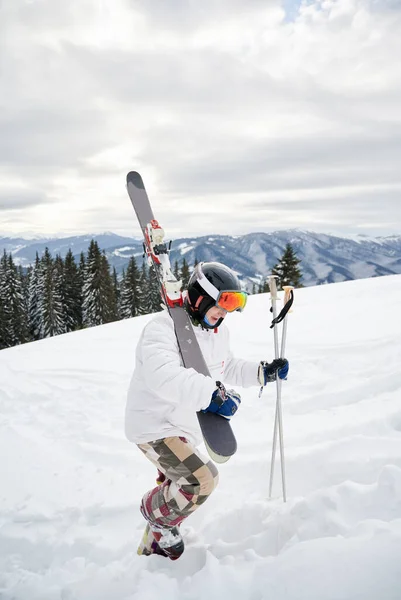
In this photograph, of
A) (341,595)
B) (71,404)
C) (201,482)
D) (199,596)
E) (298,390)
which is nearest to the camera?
(341,595)

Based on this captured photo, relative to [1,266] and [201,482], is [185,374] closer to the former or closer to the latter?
[201,482]

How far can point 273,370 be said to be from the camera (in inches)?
144

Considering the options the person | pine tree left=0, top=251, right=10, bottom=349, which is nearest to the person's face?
the person

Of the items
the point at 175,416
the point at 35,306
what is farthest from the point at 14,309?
the point at 175,416

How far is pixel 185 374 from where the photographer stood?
9.29 feet

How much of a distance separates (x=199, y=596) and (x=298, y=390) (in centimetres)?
432

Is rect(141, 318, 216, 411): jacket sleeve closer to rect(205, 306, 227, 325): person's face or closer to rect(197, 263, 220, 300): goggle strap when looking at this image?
rect(205, 306, 227, 325): person's face

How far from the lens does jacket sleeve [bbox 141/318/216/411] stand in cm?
280

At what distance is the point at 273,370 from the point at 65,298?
44.4 metres

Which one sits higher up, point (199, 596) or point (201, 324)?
point (201, 324)

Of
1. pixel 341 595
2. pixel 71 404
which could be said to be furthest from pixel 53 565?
pixel 71 404

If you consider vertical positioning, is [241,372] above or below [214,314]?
below

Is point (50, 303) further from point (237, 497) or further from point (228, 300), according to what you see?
point (228, 300)

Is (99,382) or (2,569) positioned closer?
(2,569)
